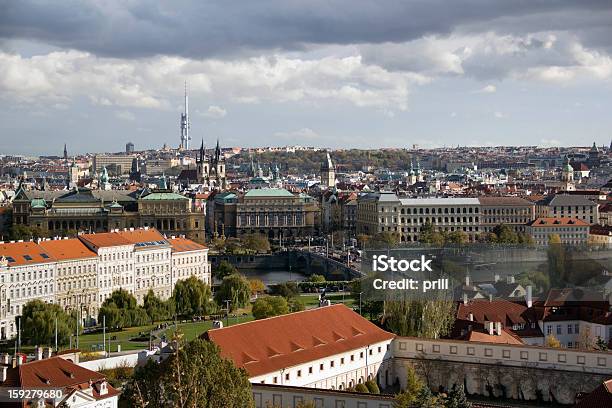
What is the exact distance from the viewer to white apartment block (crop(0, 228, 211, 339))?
188ft

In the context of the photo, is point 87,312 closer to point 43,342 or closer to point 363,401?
point 43,342

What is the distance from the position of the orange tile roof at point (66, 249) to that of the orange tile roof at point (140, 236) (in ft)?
15.1

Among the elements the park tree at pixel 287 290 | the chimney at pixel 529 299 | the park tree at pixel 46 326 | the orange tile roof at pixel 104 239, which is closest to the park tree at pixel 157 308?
the orange tile roof at pixel 104 239

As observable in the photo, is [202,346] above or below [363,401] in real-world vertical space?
above

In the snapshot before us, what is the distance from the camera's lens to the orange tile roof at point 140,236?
69375 mm

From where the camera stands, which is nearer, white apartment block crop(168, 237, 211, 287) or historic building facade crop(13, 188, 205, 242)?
white apartment block crop(168, 237, 211, 287)

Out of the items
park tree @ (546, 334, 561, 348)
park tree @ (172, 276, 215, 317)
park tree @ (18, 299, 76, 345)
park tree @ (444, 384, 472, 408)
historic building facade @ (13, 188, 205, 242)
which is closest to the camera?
park tree @ (444, 384, 472, 408)

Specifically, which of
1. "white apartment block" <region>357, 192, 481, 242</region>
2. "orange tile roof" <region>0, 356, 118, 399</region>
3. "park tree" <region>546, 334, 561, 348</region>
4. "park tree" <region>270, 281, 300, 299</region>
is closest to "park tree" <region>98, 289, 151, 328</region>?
"park tree" <region>270, 281, 300, 299</region>

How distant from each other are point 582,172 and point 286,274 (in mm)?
112288

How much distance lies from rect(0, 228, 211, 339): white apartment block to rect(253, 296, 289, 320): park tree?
409 inches

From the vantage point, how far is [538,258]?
63.2m

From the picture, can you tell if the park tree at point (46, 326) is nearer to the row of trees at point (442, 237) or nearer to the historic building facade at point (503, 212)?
the row of trees at point (442, 237)

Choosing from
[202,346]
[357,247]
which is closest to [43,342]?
[202,346]

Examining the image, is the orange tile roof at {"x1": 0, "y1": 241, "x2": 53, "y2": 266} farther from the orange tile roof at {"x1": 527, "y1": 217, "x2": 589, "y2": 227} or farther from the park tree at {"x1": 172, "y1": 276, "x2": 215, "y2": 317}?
the orange tile roof at {"x1": 527, "y1": 217, "x2": 589, "y2": 227}
